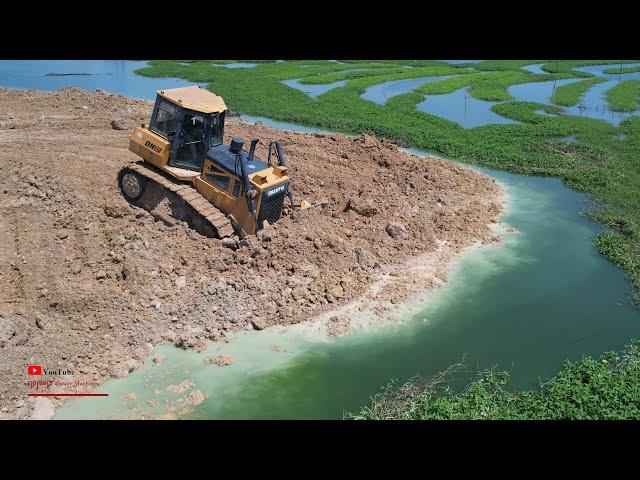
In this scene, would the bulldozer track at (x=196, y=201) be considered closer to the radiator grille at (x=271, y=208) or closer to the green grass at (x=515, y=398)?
the radiator grille at (x=271, y=208)

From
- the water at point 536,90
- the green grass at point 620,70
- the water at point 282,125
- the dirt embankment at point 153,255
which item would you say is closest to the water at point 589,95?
the water at point 536,90

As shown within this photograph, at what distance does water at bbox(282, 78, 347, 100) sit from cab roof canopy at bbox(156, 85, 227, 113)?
702 inches

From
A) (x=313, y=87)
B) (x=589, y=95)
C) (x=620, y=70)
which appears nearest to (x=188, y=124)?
(x=313, y=87)

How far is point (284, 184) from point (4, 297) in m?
5.94

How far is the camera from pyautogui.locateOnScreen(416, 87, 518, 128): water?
26797 millimetres

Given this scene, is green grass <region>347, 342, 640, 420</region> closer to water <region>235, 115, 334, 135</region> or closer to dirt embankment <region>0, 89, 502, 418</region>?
dirt embankment <region>0, 89, 502, 418</region>

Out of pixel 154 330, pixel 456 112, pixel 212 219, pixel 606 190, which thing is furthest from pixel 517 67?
pixel 154 330

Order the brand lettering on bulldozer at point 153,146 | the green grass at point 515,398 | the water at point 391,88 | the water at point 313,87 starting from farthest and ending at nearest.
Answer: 1. the water at point 313,87
2. the water at point 391,88
3. the brand lettering on bulldozer at point 153,146
4. the green grass at point 515,398

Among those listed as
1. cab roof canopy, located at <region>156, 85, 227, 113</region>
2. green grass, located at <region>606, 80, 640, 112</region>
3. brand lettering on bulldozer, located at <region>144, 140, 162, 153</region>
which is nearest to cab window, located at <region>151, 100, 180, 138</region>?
cab roof canopy, located at <region>156, 85, 227, 113</region>

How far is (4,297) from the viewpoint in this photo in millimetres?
10102

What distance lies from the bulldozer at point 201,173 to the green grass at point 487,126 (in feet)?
28.4

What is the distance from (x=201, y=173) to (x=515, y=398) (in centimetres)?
803

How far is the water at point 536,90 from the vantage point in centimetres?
3162

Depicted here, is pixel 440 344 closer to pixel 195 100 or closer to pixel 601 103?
pixel 195 100
